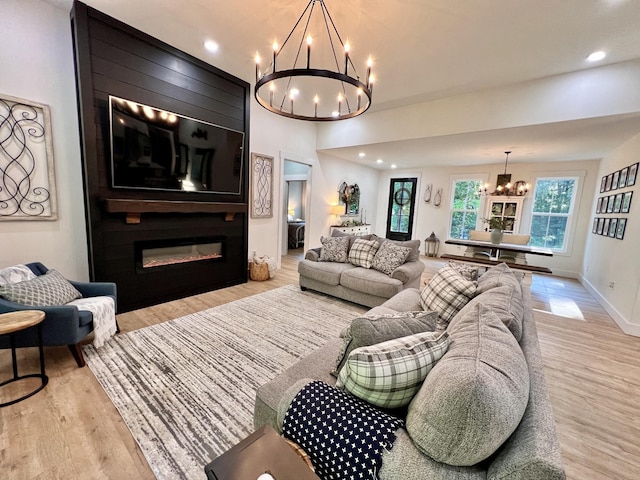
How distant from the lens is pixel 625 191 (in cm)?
385

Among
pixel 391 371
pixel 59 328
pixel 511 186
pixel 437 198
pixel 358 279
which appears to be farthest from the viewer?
pixel 437 198

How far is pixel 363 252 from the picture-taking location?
152 inches

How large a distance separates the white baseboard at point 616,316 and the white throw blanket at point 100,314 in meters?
5.63

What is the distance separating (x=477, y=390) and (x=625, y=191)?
5172 mm

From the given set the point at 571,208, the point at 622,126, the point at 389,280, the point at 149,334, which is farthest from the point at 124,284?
the point at 571,208

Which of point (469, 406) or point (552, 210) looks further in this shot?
point (552, 210)

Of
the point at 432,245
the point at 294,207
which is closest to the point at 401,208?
the point at 432,245

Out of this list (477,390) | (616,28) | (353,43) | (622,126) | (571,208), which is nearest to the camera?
(477,390)

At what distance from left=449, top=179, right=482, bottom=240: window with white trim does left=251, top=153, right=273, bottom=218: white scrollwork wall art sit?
17.2ft

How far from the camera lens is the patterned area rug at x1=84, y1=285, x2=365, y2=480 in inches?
61.0

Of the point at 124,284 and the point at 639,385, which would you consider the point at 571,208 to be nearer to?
the point at 639,385

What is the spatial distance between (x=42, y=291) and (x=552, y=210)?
8717 mm

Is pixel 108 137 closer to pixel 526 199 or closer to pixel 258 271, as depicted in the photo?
pixel 258 271

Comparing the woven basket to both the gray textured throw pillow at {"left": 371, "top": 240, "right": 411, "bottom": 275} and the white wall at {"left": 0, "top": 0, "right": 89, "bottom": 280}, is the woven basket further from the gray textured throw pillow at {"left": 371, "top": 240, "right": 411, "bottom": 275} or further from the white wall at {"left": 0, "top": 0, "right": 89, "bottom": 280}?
the white wall at {"left": 0, "top": 0, "right": 89, "bottom": 280}
